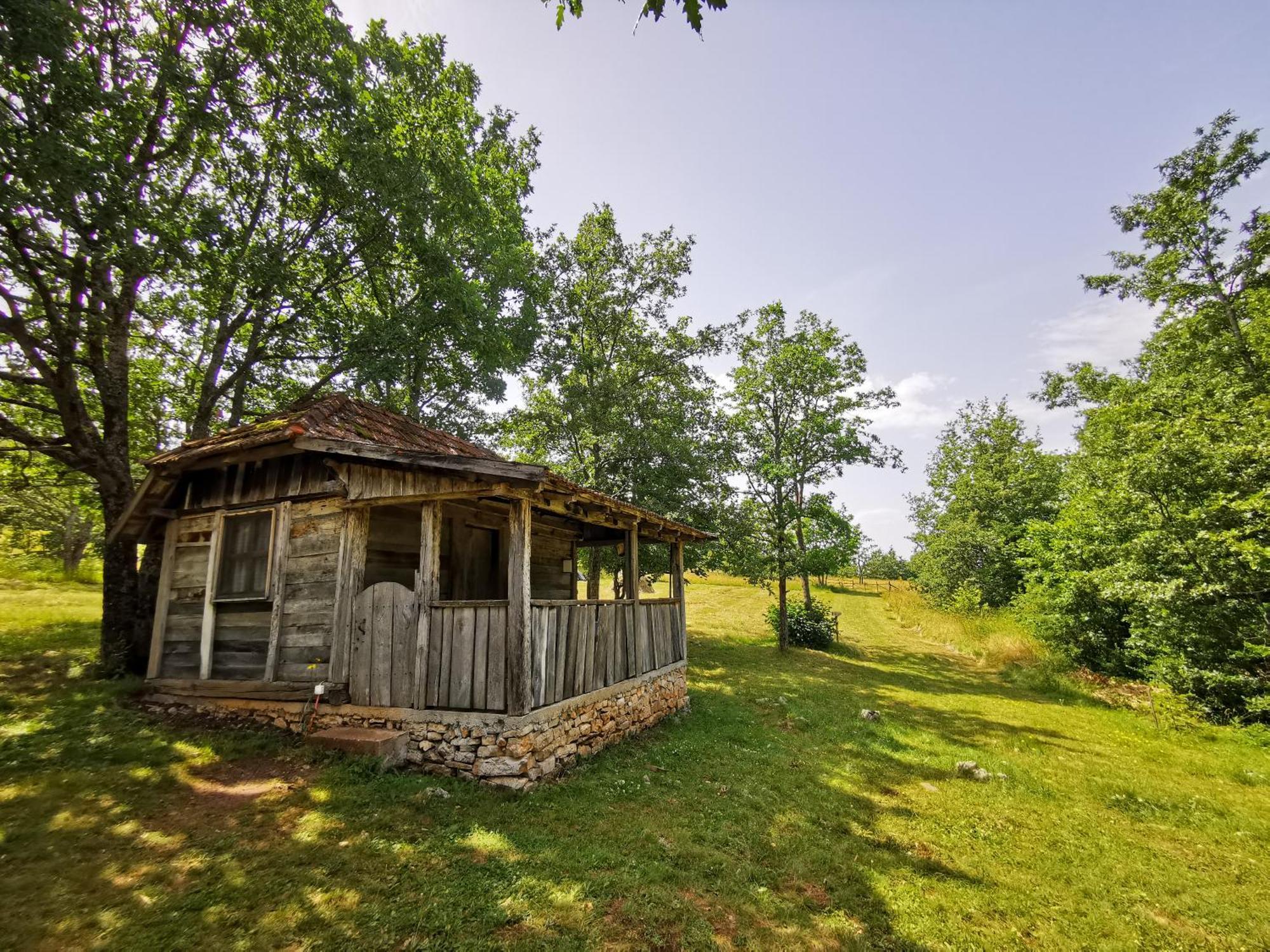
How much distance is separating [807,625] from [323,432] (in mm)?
22599

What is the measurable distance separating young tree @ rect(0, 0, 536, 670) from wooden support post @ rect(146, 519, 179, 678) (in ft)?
6.65

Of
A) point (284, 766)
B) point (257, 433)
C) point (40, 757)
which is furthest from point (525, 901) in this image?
point (257, 433)

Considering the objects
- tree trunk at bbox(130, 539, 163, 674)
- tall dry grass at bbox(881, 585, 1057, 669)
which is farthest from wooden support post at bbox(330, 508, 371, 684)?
tall dry grass at bbox(881, 585, 1057, 669)

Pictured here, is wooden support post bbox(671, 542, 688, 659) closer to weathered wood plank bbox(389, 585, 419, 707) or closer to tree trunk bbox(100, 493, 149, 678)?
weathered wood plank bbox(389, 585, 419, 707)

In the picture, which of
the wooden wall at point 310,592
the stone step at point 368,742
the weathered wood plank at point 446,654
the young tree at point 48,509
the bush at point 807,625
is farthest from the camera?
the bush at point 807,625

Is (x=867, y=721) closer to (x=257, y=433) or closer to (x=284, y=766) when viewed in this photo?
(x=284, y=766)

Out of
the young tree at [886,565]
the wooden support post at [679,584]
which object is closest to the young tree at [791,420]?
the wooden support post at [679,584]

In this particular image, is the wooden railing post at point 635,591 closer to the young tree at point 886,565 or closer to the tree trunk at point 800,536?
the tree trunk at point 800,536

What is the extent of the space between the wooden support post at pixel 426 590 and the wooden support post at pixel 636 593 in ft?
12.7

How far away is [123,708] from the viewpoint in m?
8.28

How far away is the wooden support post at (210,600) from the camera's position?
27.6 ft

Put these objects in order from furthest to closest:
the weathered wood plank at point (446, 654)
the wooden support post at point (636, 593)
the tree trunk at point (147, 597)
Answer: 1. the tree trunk at point (147, 597)
2. the wooden support post at point (636, 593)
3. the weathered wood plank at point (446, 654)

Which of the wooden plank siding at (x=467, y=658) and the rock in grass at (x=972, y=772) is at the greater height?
the wooden plank siding at (x=467, y=658)

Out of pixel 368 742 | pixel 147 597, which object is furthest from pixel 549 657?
pixel 147 597
